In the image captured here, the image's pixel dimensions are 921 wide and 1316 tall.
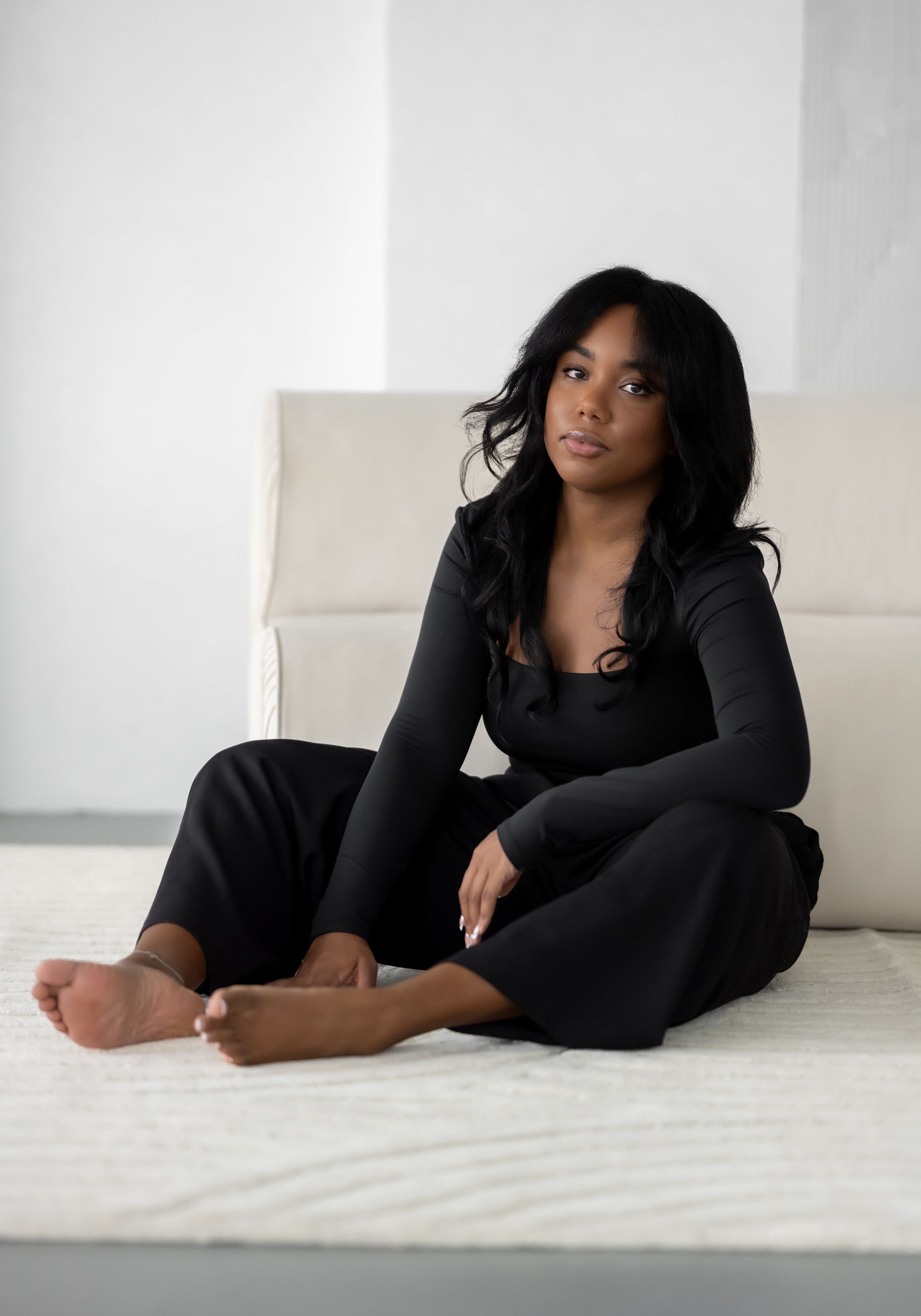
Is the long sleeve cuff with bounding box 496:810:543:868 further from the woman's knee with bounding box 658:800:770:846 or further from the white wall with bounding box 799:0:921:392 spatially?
the white wall with bounding box 799:0:921:392

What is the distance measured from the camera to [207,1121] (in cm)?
109

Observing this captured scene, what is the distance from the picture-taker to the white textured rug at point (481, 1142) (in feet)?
3.08

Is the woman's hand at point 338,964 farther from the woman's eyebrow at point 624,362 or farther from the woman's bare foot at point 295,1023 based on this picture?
the woman's eyebrow at point 624,362

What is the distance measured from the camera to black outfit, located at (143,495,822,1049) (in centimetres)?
129

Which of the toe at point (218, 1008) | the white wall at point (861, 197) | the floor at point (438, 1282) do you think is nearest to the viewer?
the floor at point (438, 1282)

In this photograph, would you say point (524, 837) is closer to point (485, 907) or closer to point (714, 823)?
point (485, 907)

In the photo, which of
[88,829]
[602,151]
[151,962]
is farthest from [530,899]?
[602,151]

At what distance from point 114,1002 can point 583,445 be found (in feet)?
2.70

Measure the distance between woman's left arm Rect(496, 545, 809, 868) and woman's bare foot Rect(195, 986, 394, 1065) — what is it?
254mm

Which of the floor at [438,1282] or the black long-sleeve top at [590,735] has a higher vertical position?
the black long-sleeve top at [590,735]

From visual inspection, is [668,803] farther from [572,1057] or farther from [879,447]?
[879,447]

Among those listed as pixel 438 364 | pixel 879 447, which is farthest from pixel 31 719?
pixel 879 447

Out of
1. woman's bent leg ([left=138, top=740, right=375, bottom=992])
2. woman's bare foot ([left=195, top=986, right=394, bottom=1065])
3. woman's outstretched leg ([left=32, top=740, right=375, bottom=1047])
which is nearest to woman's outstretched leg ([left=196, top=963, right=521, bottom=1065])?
woman's bare foot ([left=195, top=986, right=394, bottom=1065])

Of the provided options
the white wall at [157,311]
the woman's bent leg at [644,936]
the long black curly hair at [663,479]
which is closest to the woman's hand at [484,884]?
the woman's bent leg at [644,936]
